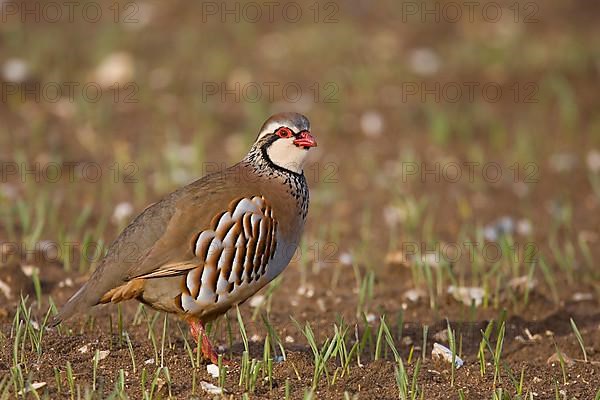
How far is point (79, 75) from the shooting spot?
9969 mm

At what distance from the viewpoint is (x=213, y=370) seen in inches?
175

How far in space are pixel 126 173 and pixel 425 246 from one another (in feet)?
8.22

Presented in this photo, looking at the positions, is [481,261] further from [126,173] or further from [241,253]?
[126,173]

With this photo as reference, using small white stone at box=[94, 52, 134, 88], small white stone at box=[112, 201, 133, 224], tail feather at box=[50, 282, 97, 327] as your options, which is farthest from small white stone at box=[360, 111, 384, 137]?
tail feather at box=[50, 282, 97, 327]

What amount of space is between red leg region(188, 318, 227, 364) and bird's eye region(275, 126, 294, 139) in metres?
0.98

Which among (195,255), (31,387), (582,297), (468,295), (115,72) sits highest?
(115,72)

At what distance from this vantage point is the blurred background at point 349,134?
6340 mm

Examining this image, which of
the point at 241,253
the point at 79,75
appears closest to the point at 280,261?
the point at 241,253

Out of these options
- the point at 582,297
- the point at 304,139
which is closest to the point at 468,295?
the point at 582,297

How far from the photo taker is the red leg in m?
4.63

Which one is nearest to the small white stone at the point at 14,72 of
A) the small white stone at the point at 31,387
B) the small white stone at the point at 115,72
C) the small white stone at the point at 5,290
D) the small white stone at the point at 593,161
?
the small white stone at the point at 115,72

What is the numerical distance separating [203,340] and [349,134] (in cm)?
470

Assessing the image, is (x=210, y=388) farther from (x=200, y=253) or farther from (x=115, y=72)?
(x=115, y=72)

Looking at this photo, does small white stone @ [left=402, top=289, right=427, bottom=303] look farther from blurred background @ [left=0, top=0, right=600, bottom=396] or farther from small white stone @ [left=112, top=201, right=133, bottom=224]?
small white stone @ [left=112, top=201, right=133, bottom=224]
